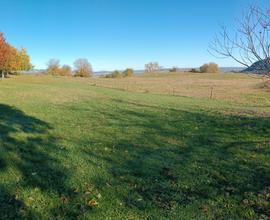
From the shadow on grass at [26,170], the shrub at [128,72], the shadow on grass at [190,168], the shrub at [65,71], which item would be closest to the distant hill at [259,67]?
the shadow on grass at [190,168]

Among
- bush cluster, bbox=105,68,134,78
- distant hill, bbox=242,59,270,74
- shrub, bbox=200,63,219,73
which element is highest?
distant hill, bbox=242,59,270,74

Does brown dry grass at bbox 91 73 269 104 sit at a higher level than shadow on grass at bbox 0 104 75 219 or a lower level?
lower

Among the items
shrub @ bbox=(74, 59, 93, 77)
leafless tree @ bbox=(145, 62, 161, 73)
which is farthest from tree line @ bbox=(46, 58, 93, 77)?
leafless tree @ bbox=(145, 62, 161, 73)

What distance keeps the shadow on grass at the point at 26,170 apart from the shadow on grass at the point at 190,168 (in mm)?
1063

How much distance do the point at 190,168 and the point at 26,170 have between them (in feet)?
12.7

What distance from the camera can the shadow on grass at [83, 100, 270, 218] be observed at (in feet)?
19.8

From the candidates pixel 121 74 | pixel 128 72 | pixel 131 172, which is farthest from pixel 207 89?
pixel 128 72

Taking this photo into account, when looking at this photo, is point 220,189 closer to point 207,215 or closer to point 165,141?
point 207,215

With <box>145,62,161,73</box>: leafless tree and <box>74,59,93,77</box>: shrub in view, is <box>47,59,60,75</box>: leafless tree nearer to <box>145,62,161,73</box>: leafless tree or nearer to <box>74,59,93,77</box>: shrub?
<box>74,59,93,77</box>: shrub

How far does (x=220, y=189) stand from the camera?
6.80 m

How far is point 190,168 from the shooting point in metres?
8.18

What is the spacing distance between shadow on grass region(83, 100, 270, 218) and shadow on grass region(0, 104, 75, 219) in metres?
1.06

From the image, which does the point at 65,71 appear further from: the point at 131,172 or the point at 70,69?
the point at 131,172

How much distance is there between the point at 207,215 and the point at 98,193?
208 cm
